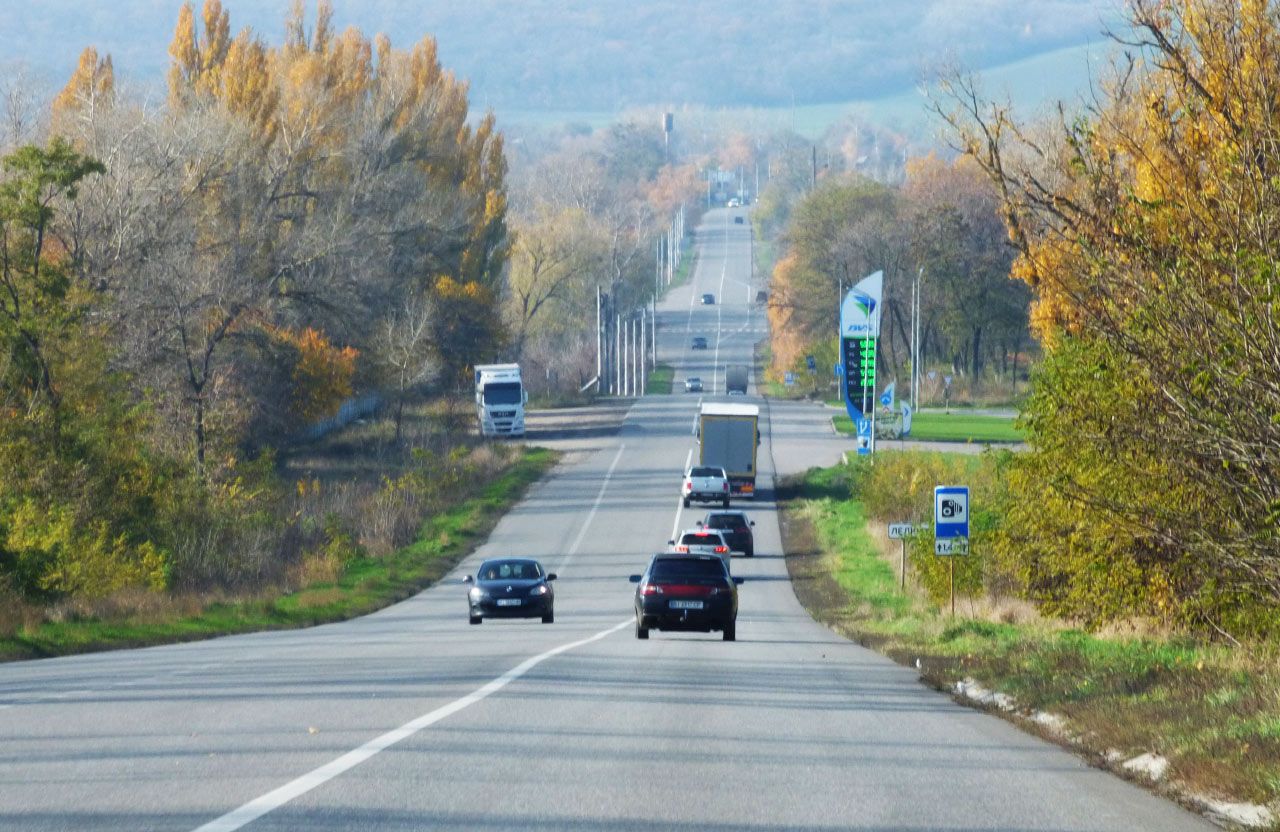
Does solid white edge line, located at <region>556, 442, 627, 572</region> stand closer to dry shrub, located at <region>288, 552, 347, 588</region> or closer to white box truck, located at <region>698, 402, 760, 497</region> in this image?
white box truck, located at <region>698, 402, 760, 497</region>

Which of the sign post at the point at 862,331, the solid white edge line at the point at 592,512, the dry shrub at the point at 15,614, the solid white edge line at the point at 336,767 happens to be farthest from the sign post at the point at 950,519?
the sign post at the point at 862,331

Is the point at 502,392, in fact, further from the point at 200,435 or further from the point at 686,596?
the point at 686,596

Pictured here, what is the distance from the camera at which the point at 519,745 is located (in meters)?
11.7

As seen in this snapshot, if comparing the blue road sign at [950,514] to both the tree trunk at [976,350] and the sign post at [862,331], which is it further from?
the tree trunk at [976,350]

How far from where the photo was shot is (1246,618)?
19.9 meters

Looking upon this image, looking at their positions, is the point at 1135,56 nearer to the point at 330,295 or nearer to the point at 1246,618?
the point at 1246,618

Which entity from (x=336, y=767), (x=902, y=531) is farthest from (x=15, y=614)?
(x=902, y=531)

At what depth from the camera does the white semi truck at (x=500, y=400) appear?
81.4 metres

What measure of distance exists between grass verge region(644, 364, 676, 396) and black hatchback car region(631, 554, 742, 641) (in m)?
94.9

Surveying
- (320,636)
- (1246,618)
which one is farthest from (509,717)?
(320,636)

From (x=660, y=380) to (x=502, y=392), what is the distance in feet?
175

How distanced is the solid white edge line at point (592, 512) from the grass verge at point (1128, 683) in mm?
21202

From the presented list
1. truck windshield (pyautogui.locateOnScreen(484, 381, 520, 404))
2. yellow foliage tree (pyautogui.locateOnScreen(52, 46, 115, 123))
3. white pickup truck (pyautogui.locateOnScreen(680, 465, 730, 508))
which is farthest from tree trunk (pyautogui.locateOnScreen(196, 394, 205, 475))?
truck windshield (pyautogui.locateOnScreen(484, 381, 520, 404))

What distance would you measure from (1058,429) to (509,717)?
13.2 m
